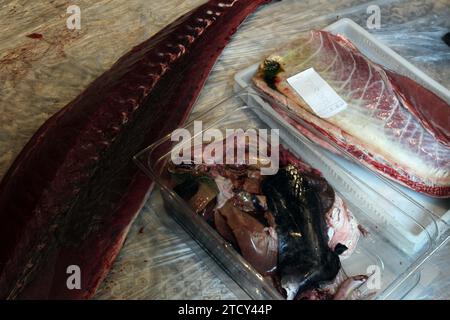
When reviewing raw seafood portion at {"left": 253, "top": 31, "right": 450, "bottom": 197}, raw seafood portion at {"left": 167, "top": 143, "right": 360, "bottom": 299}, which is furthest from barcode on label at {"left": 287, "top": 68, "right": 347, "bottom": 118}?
raw seafood portion at {"left": 167, "top": 143, "right": 360, "bottom": 299}

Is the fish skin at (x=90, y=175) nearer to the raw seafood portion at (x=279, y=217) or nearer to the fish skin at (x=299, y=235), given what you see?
the raw seafood portion at (x=279, y=217)

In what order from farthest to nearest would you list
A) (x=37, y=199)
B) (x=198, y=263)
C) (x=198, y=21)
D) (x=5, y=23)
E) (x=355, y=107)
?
(x=5, y=23), (x=198, y=21), (x=355, y=107), (x=198, y=263), (x=37, y=199)

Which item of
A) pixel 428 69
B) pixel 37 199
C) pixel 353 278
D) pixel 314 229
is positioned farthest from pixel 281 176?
pixel 428 69

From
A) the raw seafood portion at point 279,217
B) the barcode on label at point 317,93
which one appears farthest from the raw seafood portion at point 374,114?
the raw seafood portion at point 279,217

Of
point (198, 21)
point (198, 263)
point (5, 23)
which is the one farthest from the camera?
point (5, 23)

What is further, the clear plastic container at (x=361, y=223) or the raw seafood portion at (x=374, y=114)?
the raw seafood portion at (x=374, y=114)

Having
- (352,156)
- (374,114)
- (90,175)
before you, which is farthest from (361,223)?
(90,175)

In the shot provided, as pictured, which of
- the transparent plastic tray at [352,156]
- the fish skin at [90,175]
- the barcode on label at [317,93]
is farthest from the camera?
the barcode on label at [317,93]
